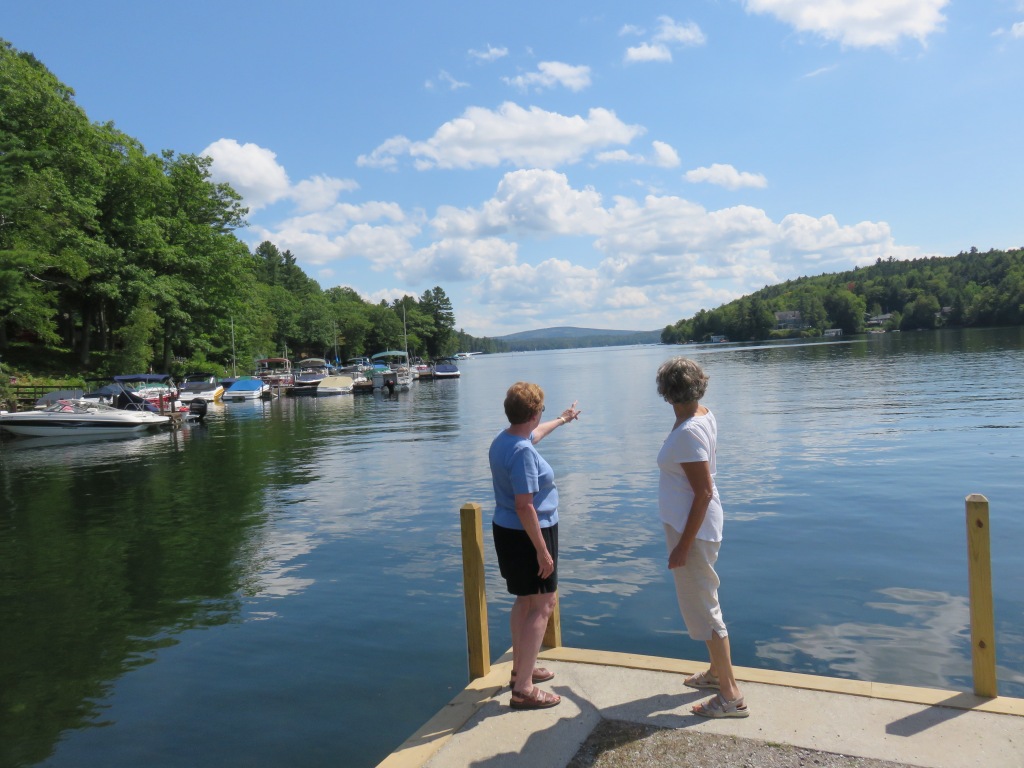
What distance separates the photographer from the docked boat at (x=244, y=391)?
53031 millimetres

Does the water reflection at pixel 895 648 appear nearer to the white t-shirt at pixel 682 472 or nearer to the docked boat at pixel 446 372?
the white t-shirt at pixel 682 472

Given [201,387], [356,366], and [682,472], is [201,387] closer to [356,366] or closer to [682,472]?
[356,366]

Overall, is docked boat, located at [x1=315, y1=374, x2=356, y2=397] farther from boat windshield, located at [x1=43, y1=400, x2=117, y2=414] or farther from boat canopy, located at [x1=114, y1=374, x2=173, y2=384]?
boat windshield, located at [x1=43, y1=400, x2=117, y2=414]

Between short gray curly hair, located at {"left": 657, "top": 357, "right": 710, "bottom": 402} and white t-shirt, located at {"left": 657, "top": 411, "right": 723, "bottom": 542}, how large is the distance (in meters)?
0.15

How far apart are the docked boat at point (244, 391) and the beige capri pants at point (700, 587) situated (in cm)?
5213

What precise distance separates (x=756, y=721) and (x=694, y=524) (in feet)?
4.02

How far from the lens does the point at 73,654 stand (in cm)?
728

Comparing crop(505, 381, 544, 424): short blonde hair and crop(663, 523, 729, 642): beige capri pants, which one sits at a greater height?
crop(505, 381, 544, 424): short blonde hair

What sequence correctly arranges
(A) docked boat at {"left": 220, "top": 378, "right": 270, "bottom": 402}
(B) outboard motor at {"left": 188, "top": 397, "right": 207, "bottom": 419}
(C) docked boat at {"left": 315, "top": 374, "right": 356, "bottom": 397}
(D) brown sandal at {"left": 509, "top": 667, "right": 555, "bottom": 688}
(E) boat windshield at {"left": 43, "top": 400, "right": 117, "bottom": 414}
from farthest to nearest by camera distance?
(C) docked boat at {"left": 315, "top": 374, "right": 356, "bottom": 397}
(A) docked boat at {"left": 220, "top": 378, "right": 270, "bottom": 402}
(B) outboard motor at {"left": 188, "top": 397, "right": 207, "bottom": 419}
(E) boat windshield at {"left": 43, "top": 400, "right": 117, "bottom": 414}
(D) brown sandal at {"left": 509, "top": 667, "right": 555, "bottom": 688}

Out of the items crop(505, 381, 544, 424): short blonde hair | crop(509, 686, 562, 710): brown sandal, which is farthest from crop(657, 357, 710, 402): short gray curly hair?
crop(509, 686, 562, 710): brown sandal

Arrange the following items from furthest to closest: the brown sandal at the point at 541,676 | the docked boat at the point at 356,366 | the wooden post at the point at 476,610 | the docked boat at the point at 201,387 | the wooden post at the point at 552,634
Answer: the docked boat at the point at 356,366, the docked boat at the point at 201,387, the wooden post at the point at 552,634, the wooden post at the point at 476,610, the brown sandal at the point at 541,676

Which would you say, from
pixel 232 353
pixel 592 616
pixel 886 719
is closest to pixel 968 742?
pixel 886 719

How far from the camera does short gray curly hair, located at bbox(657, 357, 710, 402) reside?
4.41 metres

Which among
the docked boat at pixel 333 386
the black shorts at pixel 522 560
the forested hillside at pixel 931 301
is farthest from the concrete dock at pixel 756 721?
the forested hillside at pixel 931 301
